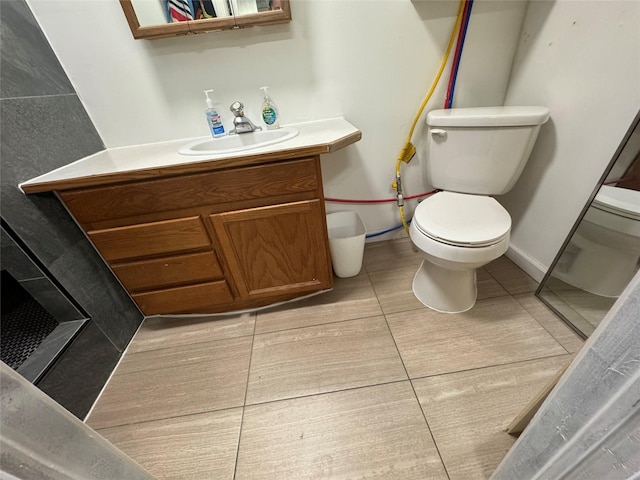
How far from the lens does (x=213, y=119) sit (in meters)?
1.25

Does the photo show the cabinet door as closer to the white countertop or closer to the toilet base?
the white countertop

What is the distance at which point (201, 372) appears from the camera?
1123 mm

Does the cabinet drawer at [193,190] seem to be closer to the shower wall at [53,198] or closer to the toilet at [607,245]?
the shower wall at [53,198]

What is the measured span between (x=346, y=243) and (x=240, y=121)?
784mm

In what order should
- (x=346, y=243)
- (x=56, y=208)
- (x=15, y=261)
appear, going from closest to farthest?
(x=15, y=261) → (x=56, y=208) → (x=346, y=243)

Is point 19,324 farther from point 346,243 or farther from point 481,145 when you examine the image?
point 481,145

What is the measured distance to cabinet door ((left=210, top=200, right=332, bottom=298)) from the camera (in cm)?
106

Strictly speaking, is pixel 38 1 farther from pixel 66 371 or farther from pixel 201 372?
pixel 201 372

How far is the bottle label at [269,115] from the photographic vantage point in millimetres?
1259

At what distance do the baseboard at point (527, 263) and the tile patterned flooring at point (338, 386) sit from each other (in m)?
0.05

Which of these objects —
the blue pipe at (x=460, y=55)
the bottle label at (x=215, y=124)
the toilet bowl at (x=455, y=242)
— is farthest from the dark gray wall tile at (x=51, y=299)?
the blue pipe at (x=460, y=55)

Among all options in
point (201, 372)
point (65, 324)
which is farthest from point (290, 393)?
point (65, 324)

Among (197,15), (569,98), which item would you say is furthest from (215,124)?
(569,98)

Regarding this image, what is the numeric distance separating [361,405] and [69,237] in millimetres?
1305
